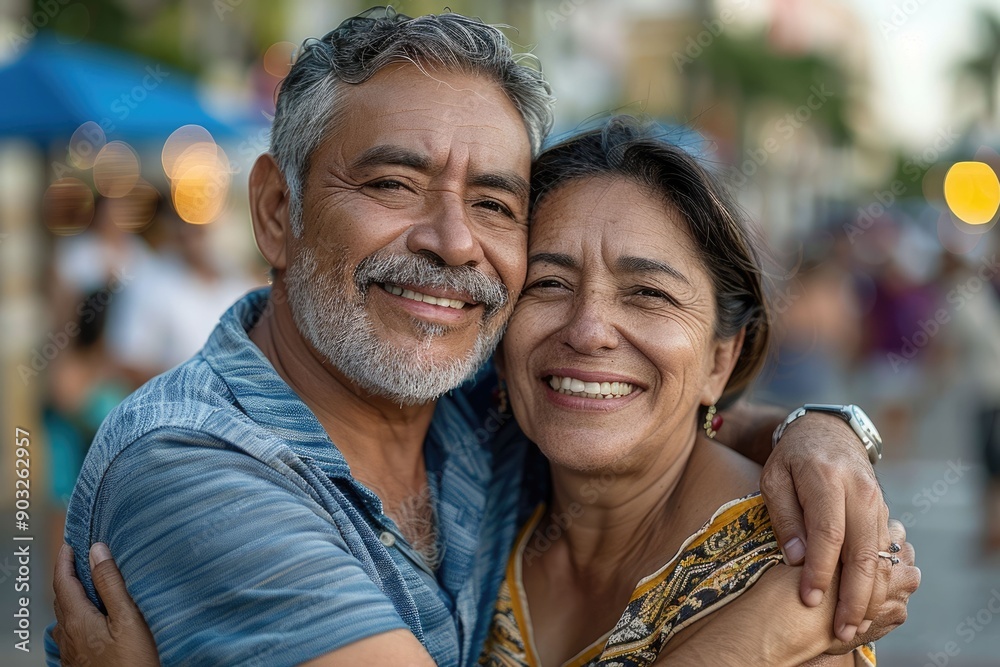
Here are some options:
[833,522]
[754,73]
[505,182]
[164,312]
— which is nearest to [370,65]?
[505,182]

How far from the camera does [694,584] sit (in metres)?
2.34

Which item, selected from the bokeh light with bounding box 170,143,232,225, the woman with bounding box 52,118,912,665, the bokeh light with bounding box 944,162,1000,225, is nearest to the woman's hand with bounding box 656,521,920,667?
the woman with bounding box 52,118,912,665

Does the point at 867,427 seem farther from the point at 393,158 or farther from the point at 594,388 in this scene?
the point at 393,158

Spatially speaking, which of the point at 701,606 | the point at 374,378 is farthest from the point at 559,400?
the point at 701,606

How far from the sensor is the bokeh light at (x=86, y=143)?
786 cm

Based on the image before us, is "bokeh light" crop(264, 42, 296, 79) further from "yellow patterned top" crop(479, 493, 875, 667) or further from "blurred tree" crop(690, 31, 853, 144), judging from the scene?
"blurred tree" crop(690, 31, 853, 144)

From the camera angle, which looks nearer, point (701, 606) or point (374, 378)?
point (701, 606)

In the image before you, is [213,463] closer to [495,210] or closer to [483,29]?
[495,210]

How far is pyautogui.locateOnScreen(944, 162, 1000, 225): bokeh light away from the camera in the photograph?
24.0m

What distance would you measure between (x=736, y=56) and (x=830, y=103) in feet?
39.9

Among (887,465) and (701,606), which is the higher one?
(701,606)

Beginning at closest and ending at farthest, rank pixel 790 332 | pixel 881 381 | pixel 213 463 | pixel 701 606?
pixel 213 463, pixel 701 606, pixel 790 332, pixel 881 381

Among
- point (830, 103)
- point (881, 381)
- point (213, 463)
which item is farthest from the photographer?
point (830, 103)

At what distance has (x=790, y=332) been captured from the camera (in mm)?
11578
